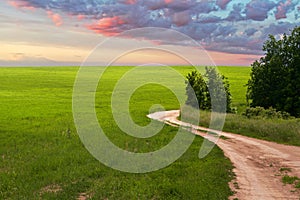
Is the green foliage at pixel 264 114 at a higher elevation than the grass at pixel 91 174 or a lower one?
lower

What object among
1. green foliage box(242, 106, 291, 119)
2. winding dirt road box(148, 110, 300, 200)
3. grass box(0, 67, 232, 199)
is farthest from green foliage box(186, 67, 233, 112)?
grass box(0, 67, 232, 199)

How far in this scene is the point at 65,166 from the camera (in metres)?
16.4

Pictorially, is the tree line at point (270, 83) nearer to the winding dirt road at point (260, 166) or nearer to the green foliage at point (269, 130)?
the green foliage at point (269, 130)

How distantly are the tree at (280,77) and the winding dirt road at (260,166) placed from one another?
70.4 feet

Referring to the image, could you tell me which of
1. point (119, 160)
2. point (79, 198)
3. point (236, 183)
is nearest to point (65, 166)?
point (119, 160)

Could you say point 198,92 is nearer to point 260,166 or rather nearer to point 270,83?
point 270,83

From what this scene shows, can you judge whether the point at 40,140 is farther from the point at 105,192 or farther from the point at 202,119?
the point at 202,119

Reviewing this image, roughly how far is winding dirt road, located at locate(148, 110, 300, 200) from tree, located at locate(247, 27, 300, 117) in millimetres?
21457

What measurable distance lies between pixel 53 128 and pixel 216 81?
23.0 meters

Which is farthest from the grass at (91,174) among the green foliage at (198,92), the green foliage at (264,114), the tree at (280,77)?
the tree at (280,77)

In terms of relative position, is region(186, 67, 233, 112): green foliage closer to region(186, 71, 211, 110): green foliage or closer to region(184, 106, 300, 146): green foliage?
region(186, 71, 211, 110): green foliage

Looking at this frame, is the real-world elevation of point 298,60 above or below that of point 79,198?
above

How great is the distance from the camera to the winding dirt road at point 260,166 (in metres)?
12.6

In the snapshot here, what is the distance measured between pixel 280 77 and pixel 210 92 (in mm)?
9967
